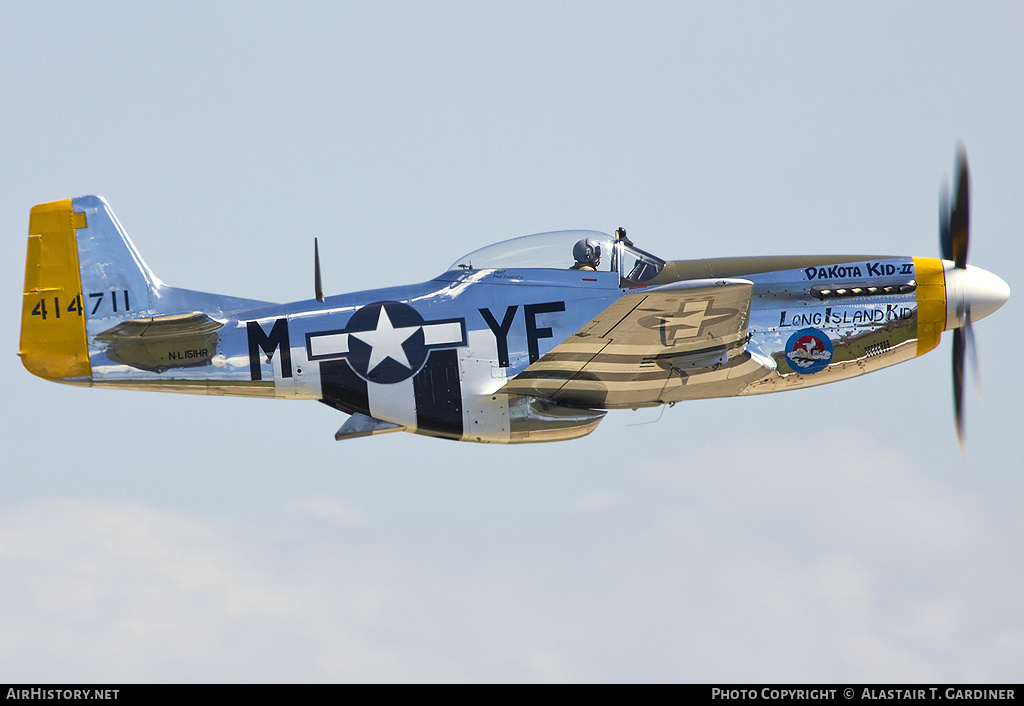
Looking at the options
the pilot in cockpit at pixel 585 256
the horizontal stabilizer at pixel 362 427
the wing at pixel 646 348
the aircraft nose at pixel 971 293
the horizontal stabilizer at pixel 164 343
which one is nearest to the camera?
the wing at pixel 646 348

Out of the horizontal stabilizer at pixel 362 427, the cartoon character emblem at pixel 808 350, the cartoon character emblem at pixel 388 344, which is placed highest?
the cartoon character emblem at pixel 388 344

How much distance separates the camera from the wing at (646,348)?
12633 millimetres

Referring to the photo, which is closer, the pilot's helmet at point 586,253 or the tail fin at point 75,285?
the tail fin at point 75,285

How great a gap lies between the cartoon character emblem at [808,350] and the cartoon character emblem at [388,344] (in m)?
3.83

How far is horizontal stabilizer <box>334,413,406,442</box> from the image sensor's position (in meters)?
14.1

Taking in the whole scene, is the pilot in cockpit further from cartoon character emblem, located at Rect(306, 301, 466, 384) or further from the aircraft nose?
the aircraft nose

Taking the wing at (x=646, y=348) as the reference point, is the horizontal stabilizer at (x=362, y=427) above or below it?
below

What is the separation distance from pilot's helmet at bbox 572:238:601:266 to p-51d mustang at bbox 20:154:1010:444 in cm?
2

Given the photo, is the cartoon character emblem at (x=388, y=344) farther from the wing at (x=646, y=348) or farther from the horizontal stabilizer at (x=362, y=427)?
the wing at (x=646, y=348)

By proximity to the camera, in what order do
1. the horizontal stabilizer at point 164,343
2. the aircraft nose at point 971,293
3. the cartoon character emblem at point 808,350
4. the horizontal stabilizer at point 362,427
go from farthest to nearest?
the aircraft nose at point 971,293
the cartoon character emblem at point 808,350
the horizontal stabilizer at point 362,427
the horizontal stabilizer at point 164,343

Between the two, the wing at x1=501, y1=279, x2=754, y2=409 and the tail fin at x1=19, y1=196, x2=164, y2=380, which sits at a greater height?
the tail fin at x1=19, y1=196, x2=164, y2=380

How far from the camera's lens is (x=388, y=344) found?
14.0 metres

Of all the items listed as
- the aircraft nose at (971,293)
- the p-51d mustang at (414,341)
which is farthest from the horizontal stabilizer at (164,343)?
the aircraft nose at (971,293)

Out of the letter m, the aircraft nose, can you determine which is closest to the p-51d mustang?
the letter m
